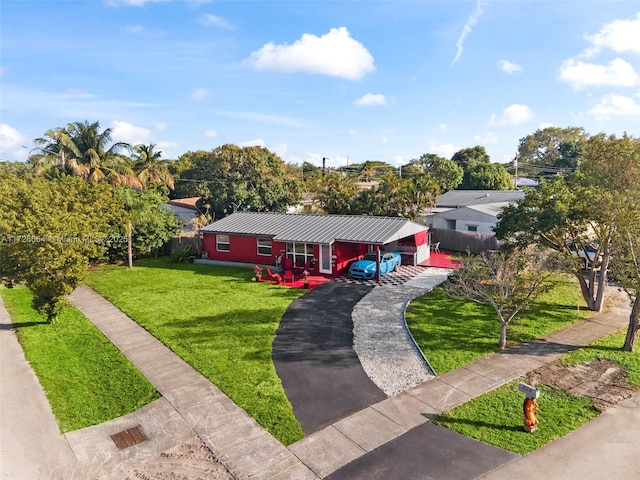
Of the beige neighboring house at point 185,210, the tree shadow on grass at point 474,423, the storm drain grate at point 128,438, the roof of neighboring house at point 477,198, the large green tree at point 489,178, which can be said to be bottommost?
the storm drain grate at point 128,438

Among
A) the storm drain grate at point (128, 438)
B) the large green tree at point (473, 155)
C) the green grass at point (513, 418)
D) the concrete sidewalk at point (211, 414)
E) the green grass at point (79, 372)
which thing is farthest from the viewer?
the large green tree at point (473, 155)

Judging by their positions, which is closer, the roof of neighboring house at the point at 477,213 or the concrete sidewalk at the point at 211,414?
the concrete sidewalk at the point at 211,414

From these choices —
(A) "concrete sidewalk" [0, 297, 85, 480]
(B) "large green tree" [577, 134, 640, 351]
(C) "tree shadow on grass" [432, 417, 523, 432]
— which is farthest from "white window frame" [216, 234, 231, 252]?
(C) "tree shadow on grass" [432, 417, 523, 432]

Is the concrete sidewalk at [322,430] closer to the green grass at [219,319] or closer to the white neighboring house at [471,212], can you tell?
the green grass at [219,319]

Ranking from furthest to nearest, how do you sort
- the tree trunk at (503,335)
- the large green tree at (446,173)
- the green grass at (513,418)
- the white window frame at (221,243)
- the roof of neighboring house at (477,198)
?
the large green tree at (446,173) < the roof of neighboring house at (477,198) < the white window frame at (221,243) < the tree trunk at (503,335) < the green grass at (513,418)

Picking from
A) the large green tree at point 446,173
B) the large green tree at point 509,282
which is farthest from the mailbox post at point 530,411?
the large green tree at point 446,173

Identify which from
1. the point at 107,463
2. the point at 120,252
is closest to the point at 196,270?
the point at 120,252

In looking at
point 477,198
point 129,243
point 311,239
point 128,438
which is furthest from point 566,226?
point 477,198
